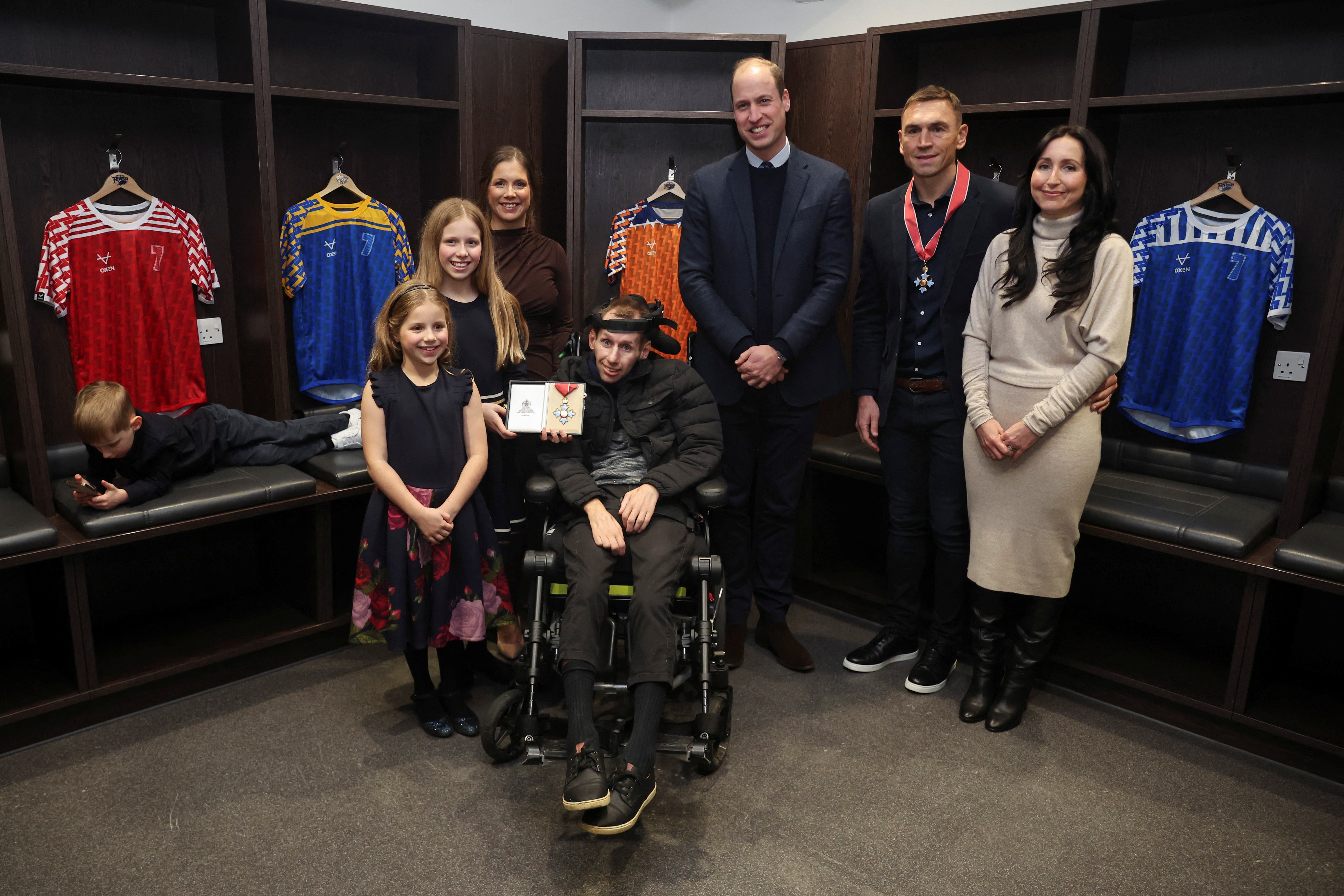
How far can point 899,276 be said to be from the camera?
2.78 meters

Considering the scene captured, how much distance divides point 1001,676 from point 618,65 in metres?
2.80

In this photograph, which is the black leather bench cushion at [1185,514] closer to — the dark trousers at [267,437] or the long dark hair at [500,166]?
the long dark hair at [500,166]

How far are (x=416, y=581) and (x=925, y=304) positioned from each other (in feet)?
5.42

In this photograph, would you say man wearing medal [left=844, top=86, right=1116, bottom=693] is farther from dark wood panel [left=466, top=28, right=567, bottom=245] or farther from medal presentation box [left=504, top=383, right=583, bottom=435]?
dark wood panel [left=466, top=28, right=567, bottom=245]

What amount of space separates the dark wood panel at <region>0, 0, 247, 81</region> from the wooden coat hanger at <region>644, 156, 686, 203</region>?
1.58 meters

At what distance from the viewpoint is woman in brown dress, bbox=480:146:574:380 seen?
2965mm

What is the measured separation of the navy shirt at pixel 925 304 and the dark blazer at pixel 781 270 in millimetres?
197

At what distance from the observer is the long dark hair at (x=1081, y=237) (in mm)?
2385

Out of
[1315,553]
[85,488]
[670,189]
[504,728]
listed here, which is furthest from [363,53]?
[1315,553]

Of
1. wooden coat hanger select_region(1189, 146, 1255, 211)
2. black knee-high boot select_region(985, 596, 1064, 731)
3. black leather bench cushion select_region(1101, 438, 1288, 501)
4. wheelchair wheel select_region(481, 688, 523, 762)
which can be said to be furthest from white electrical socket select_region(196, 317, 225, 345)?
wooden coat hanger select_region(1189, 146, 1255, 211)

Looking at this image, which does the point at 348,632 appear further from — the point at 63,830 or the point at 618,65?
the point at 618,65

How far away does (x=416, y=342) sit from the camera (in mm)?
2445

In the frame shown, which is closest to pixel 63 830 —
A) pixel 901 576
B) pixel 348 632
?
pixel 348 632

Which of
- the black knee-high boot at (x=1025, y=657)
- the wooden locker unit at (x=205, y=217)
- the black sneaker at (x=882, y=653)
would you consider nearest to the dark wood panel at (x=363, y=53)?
the wooden locker unit at (x=205, y=217)
